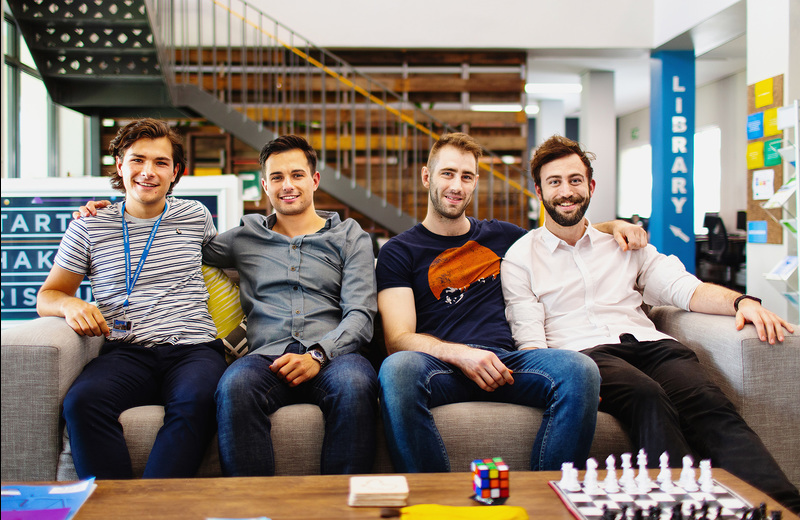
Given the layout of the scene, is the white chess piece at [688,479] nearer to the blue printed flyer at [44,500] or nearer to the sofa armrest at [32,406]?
the blue printed flyer at [44,500]

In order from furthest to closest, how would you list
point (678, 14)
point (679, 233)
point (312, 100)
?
1. point (312, 100)
2. point (679, 233)
3. point (678, 14)

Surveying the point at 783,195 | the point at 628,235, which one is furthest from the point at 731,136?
the point at 628,235

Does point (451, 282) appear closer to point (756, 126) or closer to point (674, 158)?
point (756, 126)

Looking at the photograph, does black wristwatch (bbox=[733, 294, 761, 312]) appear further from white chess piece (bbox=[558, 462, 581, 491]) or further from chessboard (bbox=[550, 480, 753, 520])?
white chess piece (bbox=[558, 462, 581, 491])

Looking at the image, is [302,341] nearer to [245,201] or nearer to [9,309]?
[9,309]

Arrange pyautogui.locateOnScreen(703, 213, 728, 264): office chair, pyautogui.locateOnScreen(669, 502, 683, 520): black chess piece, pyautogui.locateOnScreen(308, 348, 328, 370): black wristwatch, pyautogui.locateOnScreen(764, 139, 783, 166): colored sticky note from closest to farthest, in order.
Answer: pyautogui.locateOnScreen(669, 502, 683, 520): black chess piece < pyautogui.locateOnScreen(308, 348, 328, 370): black wristwatch < pyautogui.locateOnScreen(764, 139, 783, 166): colored sticky note < pyautogui.locateOnScreen(703, 213, 728, 264): office chair

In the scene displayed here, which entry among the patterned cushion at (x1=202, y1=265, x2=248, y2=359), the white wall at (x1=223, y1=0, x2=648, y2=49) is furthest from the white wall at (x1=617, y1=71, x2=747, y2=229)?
the patterned cushion at (x1=202, y1=265, x2=248, y2=359)

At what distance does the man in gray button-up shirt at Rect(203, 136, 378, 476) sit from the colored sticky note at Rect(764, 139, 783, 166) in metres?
3.78

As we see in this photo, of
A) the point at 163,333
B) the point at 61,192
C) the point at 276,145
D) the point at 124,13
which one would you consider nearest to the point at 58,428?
the point at 163,333

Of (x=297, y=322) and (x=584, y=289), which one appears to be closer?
(x=297, y=322)

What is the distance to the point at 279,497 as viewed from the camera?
1.13 metres

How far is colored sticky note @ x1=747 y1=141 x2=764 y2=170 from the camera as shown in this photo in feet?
15.7

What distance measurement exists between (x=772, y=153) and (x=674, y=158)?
7.72ft

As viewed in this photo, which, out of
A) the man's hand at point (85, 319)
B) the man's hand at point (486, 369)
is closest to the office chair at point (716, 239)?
the man's hand at point (486, 369)
